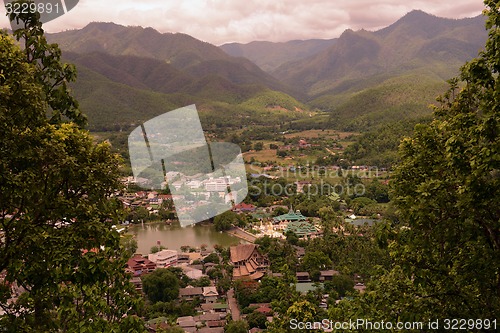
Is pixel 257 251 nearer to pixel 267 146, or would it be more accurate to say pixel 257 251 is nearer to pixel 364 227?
pixel 364 227

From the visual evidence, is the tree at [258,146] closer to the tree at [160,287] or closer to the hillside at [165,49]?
the tree at [160,287]

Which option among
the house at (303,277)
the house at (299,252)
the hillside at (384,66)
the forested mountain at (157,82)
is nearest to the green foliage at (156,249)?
the house at (299,252)

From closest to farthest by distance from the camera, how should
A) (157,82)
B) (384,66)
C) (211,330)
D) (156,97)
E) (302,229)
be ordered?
(211,330) → (302,229) → (156,97) → (157,82) → (384,66)

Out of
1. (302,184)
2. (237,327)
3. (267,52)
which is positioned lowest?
(302,184)

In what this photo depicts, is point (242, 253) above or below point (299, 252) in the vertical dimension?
above

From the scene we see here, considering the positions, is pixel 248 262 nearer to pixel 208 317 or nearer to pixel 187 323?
pixel 208 317

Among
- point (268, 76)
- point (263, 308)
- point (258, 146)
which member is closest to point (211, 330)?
point (263, 308)
